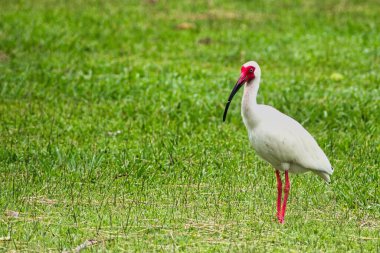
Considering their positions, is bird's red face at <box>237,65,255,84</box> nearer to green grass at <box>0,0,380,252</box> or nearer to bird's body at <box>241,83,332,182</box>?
bird's body at <box>241,83,332,182</box>

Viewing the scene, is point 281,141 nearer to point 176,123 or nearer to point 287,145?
point 287,145

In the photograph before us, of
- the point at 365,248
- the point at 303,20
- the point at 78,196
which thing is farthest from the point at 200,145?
the point at 303,20

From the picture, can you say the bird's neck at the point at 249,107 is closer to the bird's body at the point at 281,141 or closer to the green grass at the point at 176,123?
the bird's body at the point at 281,141

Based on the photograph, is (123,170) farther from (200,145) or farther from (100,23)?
(100,23)

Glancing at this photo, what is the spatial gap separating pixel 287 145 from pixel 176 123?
3.19 metres

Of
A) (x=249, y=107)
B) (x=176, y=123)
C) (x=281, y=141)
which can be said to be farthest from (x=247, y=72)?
(x=176, y=123)

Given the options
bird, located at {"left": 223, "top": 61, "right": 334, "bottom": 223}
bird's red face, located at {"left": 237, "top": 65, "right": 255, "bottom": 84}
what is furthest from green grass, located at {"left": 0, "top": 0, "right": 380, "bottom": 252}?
bird's red face, located at {"left": 237, "top": 65, "right": 255, "bottom": 84}

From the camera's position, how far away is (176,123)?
29.9 ft

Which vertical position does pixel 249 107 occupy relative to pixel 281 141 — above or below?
above

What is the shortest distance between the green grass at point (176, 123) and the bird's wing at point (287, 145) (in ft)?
1.39

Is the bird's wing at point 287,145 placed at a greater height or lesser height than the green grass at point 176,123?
greater

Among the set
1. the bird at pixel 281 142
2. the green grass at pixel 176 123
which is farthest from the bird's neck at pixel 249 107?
the green grass at pixel 176 123

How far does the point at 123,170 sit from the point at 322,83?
4043 millimetres

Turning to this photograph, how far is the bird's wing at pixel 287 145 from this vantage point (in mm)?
6016
